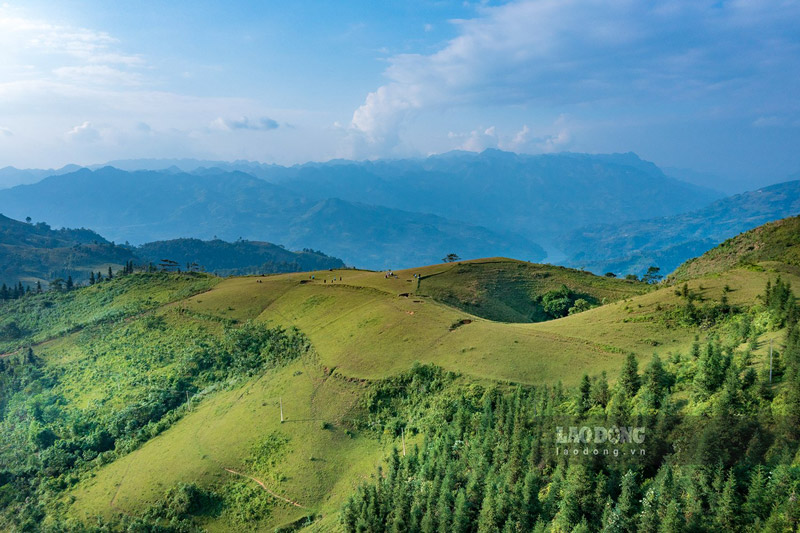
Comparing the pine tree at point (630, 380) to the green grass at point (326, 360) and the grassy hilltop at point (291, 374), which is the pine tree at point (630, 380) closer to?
the grassy hilltop at point (291, 374)

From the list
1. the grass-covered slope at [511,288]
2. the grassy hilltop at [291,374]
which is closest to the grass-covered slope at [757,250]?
the grassy hilltop at [291,374]

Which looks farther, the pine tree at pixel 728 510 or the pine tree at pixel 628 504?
the pine tree at pixel 628 504

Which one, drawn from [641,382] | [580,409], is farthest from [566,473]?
[641,382]

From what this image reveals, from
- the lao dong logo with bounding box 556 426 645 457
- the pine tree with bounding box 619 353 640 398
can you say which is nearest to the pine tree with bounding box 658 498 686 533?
the lao dong logo with bounding box 556 426 645 457

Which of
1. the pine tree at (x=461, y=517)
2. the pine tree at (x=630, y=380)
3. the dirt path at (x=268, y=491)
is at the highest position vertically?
the pine tree at (x=630, y=380)

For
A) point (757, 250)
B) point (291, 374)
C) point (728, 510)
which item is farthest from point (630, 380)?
point (757, 250)

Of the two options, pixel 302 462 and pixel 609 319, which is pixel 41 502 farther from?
pixel 609 319
